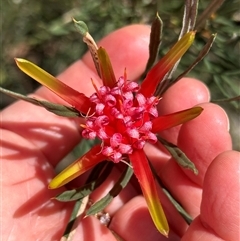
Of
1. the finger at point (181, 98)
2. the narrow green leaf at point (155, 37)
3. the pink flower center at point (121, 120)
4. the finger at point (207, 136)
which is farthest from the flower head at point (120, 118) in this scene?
the finger at point (181, 98)

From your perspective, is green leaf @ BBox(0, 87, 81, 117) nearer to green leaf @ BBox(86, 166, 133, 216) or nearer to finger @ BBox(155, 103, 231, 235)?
green leaf @ BBox(86, 166, 133, 216)

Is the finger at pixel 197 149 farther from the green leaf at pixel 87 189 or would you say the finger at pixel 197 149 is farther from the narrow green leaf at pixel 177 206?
the green leaf at pixel 87 189

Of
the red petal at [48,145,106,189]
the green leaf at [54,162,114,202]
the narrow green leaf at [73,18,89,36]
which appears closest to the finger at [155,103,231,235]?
the green leaf at [54,162,114,202]

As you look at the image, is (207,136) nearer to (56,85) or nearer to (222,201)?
(222,201)

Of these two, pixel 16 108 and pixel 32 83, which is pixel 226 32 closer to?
pixel 16 108

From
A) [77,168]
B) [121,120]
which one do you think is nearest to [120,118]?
[121,120]

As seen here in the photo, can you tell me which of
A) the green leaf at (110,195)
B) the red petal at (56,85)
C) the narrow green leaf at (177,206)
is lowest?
the narrow green leaf at (177,206)
